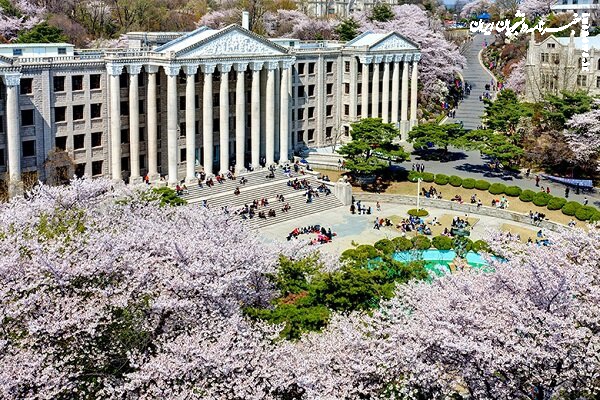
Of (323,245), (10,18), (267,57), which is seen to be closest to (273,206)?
(323,245)

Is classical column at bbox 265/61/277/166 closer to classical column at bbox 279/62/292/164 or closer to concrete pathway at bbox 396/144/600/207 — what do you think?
classical column at bbox 279/62/292/164

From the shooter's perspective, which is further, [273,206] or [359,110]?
[359,110]

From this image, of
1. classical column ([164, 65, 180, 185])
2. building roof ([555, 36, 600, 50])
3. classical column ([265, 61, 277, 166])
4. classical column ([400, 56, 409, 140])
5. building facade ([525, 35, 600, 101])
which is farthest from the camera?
building roof ([555, 36, 600, 50])

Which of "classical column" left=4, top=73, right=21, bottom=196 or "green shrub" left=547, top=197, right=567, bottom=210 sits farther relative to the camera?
"green shrub" left=547, top=197, right=567, bottom=210

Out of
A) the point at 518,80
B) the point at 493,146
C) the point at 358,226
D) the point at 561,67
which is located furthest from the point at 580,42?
the point at 358,226

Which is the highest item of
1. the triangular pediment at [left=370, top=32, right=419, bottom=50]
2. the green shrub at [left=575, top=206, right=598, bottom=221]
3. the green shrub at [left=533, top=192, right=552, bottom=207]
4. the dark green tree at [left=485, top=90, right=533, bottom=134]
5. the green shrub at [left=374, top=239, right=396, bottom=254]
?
the triangular pediment at [left=370, top=32, right=419, bottom=50]

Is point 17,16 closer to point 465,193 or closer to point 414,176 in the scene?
point 414,176

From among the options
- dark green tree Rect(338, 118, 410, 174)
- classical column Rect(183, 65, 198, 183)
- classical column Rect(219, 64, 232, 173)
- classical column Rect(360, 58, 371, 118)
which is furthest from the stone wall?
classical column Rect(360, 58, 371, 118)

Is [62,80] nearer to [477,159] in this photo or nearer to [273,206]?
[273,206]
